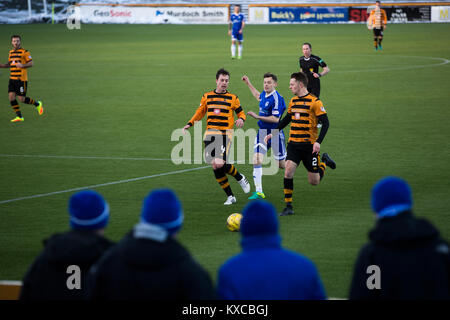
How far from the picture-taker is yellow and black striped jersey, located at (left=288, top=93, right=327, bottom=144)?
1179 cm

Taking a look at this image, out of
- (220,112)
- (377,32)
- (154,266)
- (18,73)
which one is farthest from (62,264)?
(377,32)

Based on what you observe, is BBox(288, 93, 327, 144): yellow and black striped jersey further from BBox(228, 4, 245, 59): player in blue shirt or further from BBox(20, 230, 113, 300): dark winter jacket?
BBox(228, 4, 245, 59): player in blue shirt

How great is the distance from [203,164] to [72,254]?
35.7 feet

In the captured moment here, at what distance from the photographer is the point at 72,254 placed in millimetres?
4961

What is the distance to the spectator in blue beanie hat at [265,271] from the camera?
14.8 ft

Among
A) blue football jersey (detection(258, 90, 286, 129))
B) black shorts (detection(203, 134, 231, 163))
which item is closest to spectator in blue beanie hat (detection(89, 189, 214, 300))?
black shorts (detection(203, 134, 231, 163))

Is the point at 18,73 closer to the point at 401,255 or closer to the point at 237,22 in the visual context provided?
the point at 401,255

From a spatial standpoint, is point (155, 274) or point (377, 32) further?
point (377, 32)

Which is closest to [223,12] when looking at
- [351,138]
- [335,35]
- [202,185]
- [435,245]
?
[335,35]

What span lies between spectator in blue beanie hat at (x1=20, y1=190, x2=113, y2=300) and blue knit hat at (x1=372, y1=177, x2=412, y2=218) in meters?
1.90

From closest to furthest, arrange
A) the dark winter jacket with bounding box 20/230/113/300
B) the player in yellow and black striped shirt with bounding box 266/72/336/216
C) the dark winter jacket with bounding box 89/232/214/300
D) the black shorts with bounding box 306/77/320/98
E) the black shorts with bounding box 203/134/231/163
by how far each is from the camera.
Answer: the dark winter jacket with bounding box 89/232/214/300 → the dark winter jacket with bounding box 20/230/113/300 → the player in yellow and black striped shirt with bounding box 266/72/336/216 → the black shorts with bounding box 203/134/231/163 → the black shorts with bounding box 306/77/320/98

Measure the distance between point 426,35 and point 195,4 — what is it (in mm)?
24522

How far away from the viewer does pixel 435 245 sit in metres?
4.52

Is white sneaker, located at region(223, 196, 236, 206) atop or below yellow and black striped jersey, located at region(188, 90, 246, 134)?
below
